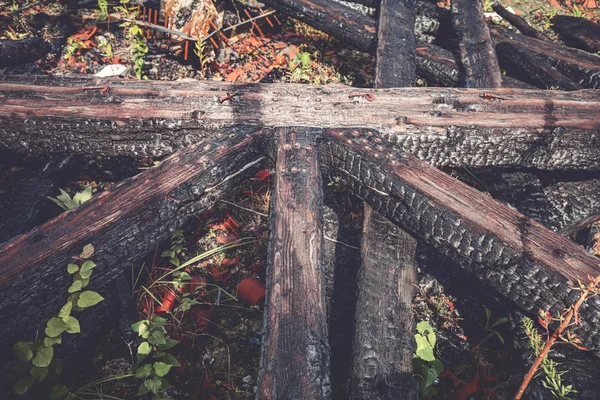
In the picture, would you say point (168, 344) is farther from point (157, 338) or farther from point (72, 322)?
point (72, 322)

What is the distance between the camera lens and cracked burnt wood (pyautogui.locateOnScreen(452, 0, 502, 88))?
2.51 meters

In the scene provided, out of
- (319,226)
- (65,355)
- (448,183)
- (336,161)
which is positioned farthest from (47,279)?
(448,183)

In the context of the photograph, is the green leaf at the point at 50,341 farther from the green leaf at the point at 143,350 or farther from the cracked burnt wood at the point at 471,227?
the cracked burnt wood at the point at 471,227

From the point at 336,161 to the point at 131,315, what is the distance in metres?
1.38

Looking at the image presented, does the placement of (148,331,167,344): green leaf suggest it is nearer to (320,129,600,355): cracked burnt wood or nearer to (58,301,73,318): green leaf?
(58,301,73,318): green leaf

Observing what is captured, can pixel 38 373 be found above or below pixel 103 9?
below

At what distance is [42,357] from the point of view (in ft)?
4.72

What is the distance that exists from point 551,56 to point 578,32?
4.36ft

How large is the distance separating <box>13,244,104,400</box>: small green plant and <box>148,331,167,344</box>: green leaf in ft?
1.28

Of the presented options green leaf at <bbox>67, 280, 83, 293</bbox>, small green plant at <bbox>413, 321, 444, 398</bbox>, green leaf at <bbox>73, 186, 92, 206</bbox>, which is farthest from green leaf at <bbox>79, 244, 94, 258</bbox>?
small green plant at <bbox>413, 321, 444, 398</bbox>

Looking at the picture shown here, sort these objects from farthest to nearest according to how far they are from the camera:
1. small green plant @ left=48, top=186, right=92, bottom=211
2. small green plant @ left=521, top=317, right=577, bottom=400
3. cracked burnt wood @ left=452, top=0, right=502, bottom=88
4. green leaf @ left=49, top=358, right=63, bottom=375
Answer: cracked burnt wood @ left=452, top=0, right=502, bottom=88 < small green plant @ left=48, top=186, right=92, bottom=211 < green leaf @ left=49, top=358, right=63, bottom=375 < small green plant @ left=521, top=317, right=577, bottom=400

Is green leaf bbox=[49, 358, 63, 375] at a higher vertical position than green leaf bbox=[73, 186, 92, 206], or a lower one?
lower

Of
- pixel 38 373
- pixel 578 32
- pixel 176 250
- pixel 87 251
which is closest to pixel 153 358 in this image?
pixel 38 373

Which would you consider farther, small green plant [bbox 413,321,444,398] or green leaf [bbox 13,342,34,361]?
small green plant [bbox 413,321,444,398]
